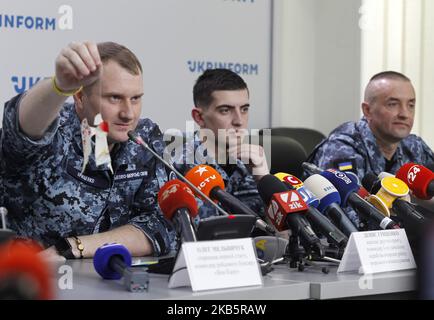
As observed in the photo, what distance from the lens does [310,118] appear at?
458cm

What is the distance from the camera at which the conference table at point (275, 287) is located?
50.1 inches

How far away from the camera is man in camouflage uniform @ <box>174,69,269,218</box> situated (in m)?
2.46

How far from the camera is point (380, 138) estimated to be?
3.16 metres

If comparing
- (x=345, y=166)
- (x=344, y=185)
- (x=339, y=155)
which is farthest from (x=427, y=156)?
(x=344, y=185)

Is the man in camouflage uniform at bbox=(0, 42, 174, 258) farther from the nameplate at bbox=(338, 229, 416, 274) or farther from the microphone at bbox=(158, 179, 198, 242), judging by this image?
the nameplate at bbox=(338, 229, 416, 274)

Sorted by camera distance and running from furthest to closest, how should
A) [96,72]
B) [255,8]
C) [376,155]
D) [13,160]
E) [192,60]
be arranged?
[255,8] → [192,60] → [376,155] → [13,160] → [96,72]

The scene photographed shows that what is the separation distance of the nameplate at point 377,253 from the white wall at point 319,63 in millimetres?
2697

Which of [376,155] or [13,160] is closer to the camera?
[13,160]

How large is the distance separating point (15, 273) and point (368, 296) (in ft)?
3.57

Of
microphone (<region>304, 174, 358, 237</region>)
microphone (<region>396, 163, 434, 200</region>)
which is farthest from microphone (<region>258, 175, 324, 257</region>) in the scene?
microphone (<region>396, 163, 434, 200</region>)

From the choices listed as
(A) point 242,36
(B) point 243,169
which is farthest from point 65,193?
(A) point 242,36

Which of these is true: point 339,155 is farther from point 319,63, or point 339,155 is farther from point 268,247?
point 319,63

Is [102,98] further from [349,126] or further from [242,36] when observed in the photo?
[242,36]

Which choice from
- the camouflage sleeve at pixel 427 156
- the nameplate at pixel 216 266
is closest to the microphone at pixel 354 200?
the nameplate at pixel 216 266
